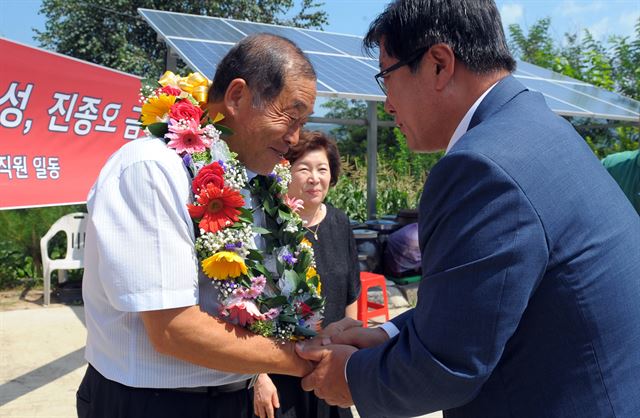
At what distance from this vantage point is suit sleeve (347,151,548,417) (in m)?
1.30

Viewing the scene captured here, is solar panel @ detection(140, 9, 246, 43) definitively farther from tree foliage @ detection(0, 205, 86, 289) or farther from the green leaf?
the green leaf

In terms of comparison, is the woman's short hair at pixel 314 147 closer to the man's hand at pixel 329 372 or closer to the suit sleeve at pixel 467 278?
the man's hand at pixel 329 372

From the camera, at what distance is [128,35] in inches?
670

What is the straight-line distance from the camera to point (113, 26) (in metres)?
16.9

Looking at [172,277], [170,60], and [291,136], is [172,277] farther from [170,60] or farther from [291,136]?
[170,60]

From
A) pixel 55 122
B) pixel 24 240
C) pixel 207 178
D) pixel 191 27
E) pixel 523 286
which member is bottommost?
pixel 24 240

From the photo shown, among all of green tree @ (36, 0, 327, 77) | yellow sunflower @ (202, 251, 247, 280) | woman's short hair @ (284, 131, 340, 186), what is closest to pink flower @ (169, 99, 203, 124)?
yellow sunflower @ (202, 251, 247, 280)

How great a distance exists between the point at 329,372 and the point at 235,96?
945 millimetres

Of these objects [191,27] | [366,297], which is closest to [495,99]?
[366,297]

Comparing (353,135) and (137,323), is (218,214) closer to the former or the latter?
(137,323)

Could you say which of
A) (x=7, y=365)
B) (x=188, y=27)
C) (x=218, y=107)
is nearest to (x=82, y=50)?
(x=188, y=27)

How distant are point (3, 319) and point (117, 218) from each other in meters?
5.48

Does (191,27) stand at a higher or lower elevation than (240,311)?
higher

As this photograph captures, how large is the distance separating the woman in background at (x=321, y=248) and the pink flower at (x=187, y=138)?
1022mm
